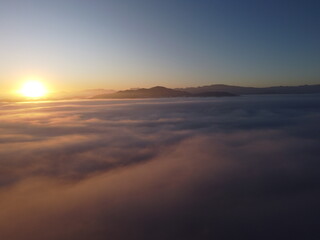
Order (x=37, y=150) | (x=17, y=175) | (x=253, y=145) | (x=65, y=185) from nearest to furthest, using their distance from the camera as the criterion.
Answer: (x=65, y=185)
(x=17, y=175)
(x=37, y=150)
(x=253, y=145)

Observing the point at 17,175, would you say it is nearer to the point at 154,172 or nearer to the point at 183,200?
the point at 154,172

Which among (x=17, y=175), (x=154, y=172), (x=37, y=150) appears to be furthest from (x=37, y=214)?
(x=37, y=150)

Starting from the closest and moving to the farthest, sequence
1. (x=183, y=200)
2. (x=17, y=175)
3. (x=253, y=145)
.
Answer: (x=183, y=200)
(x=17, y=175)
(x=253, y=145)

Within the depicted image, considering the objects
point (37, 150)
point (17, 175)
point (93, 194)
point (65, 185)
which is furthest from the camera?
point (37, 150)

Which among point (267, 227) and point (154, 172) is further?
Answer: point (154, 172)

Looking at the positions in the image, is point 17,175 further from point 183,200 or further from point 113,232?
point 183,200

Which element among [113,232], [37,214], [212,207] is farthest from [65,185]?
[212,207]

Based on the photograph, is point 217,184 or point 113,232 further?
point 217,184

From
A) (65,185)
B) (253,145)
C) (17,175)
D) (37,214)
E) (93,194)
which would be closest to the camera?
(37,214)
